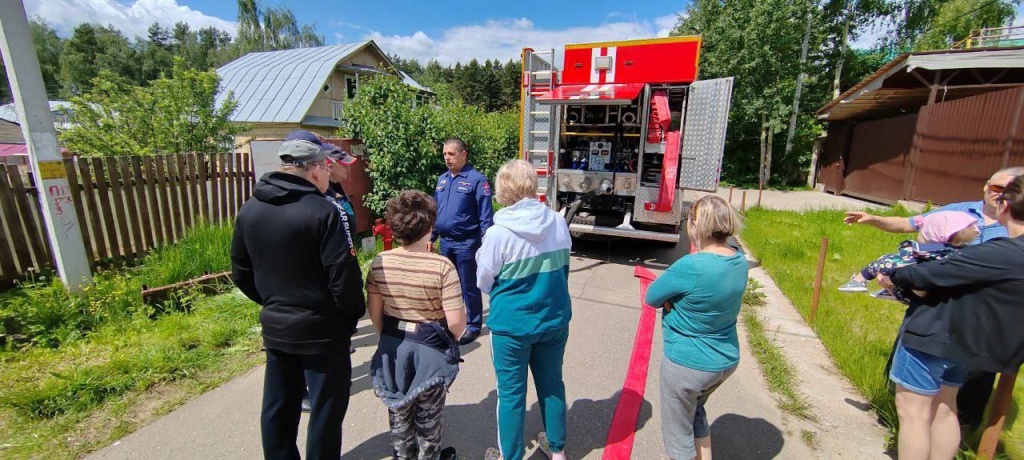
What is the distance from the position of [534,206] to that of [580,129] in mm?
5797

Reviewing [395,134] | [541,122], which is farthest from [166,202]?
[541,122]

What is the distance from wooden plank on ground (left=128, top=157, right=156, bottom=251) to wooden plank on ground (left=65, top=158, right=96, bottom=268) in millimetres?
473

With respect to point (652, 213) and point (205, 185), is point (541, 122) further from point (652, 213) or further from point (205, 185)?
point (205, 185)

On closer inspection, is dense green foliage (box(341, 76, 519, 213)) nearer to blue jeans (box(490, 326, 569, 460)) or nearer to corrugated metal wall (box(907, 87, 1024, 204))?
blue jeans (box(490, 326, 569, 460))

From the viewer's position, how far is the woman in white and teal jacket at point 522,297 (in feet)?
6.93

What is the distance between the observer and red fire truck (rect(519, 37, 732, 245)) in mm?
6082

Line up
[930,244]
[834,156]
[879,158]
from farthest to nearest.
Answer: [834,156], [879,158], [930,244]

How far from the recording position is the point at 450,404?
3.01m

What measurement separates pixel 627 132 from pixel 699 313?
19.3 ft

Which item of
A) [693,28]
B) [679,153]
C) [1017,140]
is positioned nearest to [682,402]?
[679,153]

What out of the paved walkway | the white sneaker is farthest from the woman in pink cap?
the white sneaker

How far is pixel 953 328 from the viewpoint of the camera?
6.14ft

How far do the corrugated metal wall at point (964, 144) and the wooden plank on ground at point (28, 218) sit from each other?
15.1 meters

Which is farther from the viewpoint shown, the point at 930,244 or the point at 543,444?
the point at 543,444
